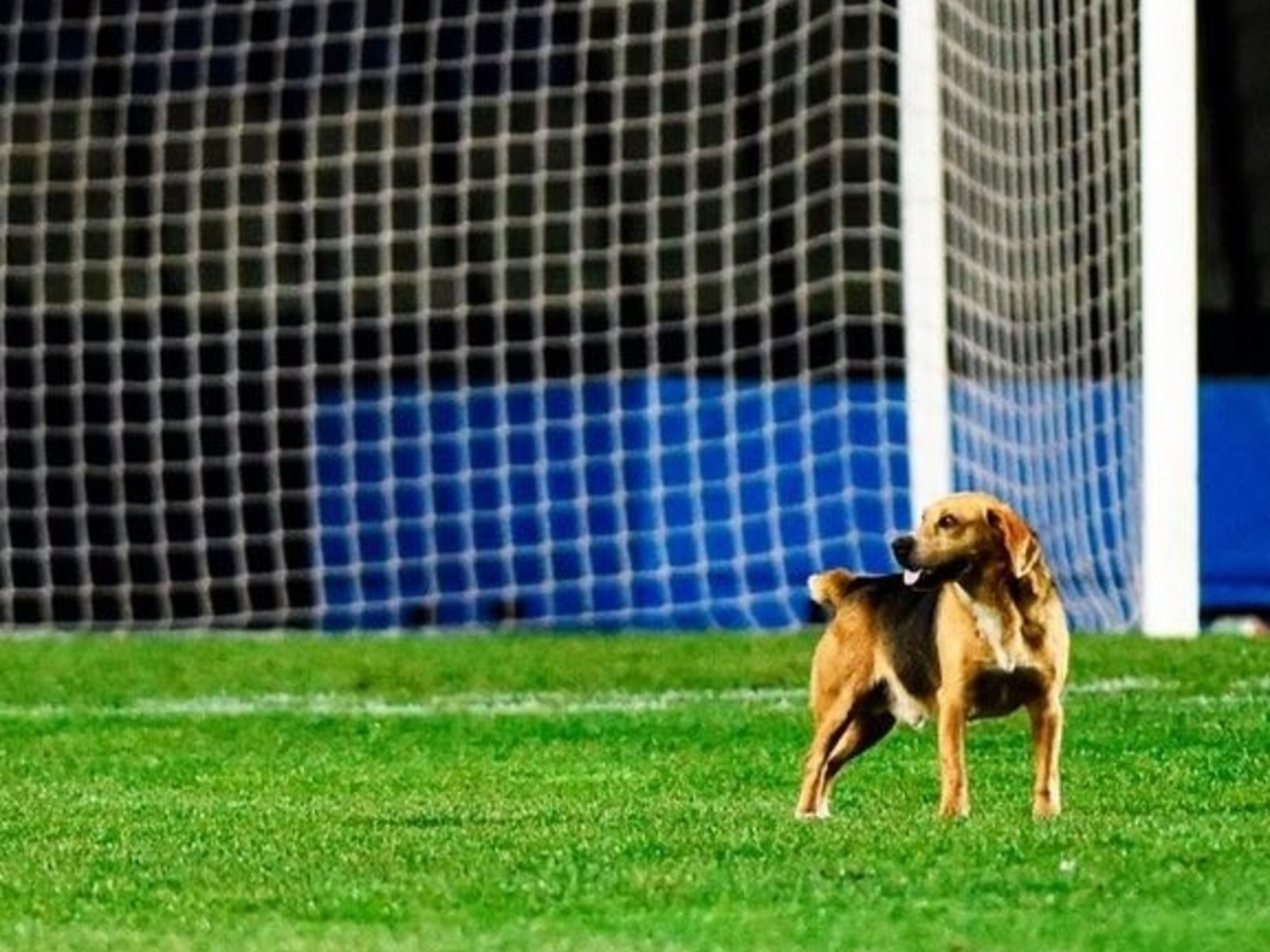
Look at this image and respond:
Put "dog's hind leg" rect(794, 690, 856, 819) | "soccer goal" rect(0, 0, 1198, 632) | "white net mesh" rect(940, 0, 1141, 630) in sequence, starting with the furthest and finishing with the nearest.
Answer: "soccer goal" rect(0, 0, 1198, 632)
"white net mesh" rect(940, 0, 1141, 630)
"dog's hind leg" rect(794, 690, 856, 819)

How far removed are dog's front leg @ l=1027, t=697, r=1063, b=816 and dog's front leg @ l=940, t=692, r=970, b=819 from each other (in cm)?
14

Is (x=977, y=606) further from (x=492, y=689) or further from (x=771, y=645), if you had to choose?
(x=771, y=645)

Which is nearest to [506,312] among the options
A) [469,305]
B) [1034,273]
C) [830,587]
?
[469,305]

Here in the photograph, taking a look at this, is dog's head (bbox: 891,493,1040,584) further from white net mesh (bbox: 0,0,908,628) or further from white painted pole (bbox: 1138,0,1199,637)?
white net mesh (bbox: 0,0,908,628)

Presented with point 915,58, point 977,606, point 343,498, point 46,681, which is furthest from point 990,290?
point 977,606

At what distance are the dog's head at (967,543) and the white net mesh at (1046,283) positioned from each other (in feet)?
18.1

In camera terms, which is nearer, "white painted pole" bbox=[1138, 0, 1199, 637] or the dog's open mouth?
the dog's open mouth

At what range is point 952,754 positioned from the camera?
714 centimetres

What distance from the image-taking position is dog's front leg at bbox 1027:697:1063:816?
23.5ft

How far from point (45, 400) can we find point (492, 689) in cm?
370

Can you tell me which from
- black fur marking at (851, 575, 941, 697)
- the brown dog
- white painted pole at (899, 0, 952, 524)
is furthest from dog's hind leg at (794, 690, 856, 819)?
white painted pole at (899, 0, 952, 524)

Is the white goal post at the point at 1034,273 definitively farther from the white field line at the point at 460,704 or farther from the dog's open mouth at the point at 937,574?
the dog's open mouth at the point at 937,574

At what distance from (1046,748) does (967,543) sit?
41cm

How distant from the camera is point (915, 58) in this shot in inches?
484
